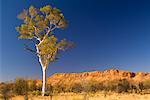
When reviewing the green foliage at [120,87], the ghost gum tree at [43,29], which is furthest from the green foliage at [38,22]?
the green foliage at [120,87]

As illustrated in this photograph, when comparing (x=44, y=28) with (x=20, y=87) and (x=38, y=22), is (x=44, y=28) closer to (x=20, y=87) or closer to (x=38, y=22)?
(x=38, y=22)

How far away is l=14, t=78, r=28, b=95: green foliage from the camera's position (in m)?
38.2

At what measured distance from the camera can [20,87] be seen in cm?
4103

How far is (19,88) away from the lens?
133ft

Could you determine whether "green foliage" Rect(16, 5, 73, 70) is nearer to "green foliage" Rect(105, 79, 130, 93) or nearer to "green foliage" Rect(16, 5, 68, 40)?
"green foliage" Rect(16, 5, 68, 40)

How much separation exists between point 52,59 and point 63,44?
5.86 feet

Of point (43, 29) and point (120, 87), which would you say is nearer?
point (43, 29)

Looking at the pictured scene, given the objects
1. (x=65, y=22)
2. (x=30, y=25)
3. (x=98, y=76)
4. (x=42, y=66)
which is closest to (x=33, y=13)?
(x=30, y=25)

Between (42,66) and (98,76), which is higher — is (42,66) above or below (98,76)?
below

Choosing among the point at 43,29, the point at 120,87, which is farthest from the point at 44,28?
the point at 120,87

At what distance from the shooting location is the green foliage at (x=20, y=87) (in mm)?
38162

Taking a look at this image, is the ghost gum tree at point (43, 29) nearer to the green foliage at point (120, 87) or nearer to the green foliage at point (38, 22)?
the green foliage at point (38, 22)

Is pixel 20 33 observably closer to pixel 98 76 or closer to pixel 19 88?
pixel 19 88

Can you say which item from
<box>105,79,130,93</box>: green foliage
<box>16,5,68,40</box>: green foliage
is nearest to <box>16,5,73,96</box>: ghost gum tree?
<box>16,5,68,40</box>: green foliage
